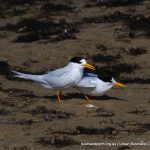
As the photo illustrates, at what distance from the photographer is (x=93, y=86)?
1128 cm

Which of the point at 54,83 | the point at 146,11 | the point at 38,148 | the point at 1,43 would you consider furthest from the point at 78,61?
the point at 146,11

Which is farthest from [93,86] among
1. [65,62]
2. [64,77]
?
[65,62]

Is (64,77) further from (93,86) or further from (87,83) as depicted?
(93,86)

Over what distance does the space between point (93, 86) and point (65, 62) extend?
2556 mm

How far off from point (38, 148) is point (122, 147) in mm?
951

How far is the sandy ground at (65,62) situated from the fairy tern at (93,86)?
15cm

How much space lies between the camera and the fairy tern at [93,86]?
11.3 meters

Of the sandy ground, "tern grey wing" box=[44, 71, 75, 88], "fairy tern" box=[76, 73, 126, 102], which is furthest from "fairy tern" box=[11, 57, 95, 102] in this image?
the sandy ground

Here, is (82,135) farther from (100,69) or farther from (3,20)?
(3,20)

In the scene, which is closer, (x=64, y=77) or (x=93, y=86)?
(x=64, y=77)

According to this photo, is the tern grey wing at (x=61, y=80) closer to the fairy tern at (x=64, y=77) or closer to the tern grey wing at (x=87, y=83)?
the fairy tern at (x=64, y=77)

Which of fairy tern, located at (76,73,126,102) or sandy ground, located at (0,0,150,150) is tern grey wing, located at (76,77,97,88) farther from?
sandy ground, located at (0,0,150,150)

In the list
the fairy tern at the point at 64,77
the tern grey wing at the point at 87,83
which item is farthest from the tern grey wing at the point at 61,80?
the tern grey wing at the point at 87,83

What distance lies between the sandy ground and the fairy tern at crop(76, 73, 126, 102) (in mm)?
154
